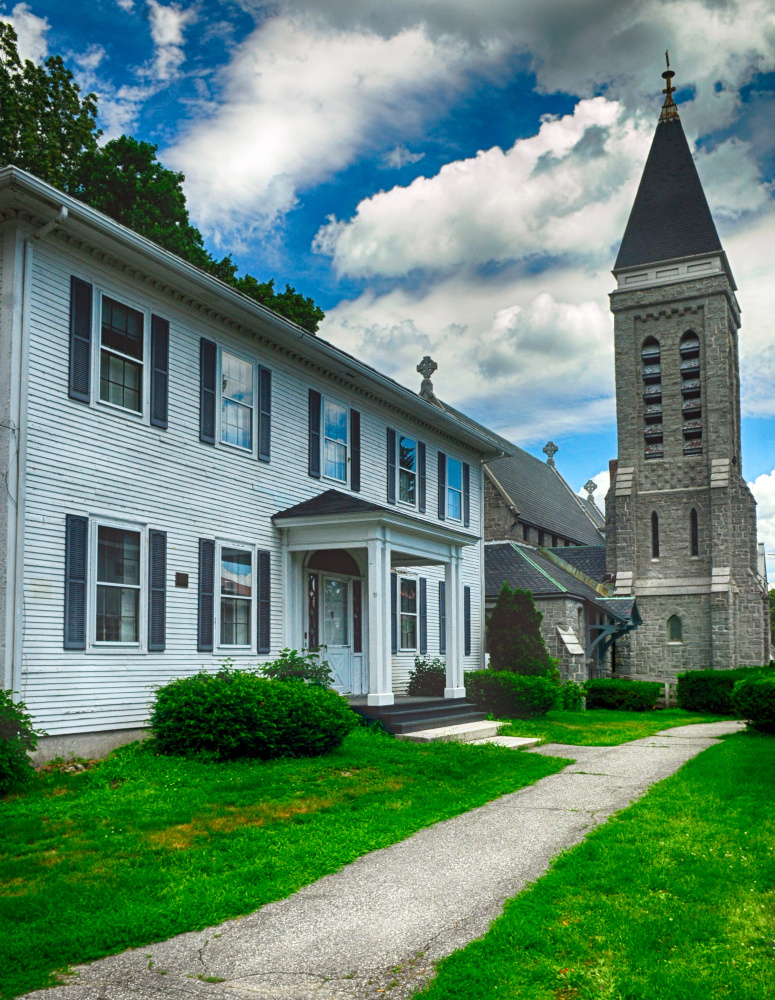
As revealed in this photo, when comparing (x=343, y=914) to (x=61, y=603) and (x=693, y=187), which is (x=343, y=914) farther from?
(x=693, y=187)

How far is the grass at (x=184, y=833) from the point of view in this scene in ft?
17.9

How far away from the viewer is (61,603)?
432 inches

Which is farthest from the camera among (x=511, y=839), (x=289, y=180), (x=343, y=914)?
(x=289, y=180)

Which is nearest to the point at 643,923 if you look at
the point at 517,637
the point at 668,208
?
the point at 517,637

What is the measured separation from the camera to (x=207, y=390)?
13.8m

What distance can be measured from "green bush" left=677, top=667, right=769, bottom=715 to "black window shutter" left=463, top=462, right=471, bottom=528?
30.6 ft

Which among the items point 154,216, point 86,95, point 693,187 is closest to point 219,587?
point 154,216

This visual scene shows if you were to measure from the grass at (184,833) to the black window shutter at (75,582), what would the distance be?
157cm

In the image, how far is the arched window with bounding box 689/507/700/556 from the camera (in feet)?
124

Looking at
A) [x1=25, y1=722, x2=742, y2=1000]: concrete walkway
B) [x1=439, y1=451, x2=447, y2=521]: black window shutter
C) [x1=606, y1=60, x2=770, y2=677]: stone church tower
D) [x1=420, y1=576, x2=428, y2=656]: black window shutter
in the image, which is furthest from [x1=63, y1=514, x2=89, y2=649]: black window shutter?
[x1=606, y1=60, x2=770, y2=677]: stone church tower

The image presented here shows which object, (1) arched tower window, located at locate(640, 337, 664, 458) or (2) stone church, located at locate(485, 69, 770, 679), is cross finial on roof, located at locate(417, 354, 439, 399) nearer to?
(2) stone church, located at locate(485, 69, 770, 679)

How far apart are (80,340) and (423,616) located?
11.1 metres

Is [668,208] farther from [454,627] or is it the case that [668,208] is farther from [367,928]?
[367,928]

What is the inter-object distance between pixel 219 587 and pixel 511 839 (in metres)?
7.10
